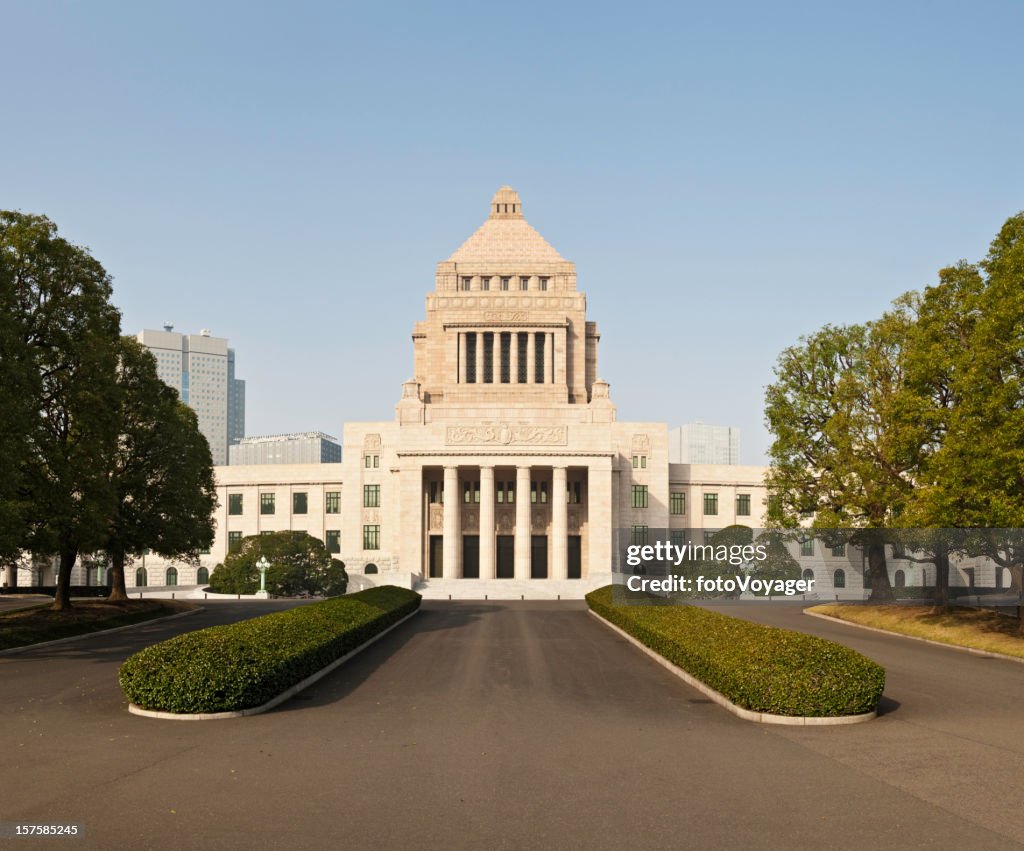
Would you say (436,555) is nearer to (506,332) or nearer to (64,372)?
(506,332)

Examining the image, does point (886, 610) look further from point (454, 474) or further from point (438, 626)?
point (454, 474)

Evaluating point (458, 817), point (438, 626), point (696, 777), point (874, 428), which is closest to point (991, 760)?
point (696, 777)

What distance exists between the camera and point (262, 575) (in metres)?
75.4

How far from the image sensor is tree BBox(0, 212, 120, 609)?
36875 mm

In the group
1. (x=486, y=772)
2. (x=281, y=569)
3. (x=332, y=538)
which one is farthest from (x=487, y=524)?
(x=486, y=772)

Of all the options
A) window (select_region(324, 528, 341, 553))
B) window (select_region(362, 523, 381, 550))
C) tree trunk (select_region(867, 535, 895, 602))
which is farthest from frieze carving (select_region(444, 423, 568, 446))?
tree trunk (select_region(867, 535, 895, 602))

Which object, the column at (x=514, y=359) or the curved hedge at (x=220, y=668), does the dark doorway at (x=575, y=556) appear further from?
the curved hedge at (x=220, y=668)

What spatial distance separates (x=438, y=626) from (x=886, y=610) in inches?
910

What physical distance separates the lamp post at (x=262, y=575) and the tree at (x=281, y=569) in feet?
1.02

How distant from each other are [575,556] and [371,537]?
21485mm

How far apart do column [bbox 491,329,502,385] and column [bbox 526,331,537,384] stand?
2.80 metres

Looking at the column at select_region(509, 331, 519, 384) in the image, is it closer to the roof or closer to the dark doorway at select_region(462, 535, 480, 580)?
the roof

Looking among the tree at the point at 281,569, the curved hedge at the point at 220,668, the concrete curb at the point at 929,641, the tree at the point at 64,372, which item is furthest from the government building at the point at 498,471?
the curved hedge at the point at 220,668

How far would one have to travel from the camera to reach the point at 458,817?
1288cm
